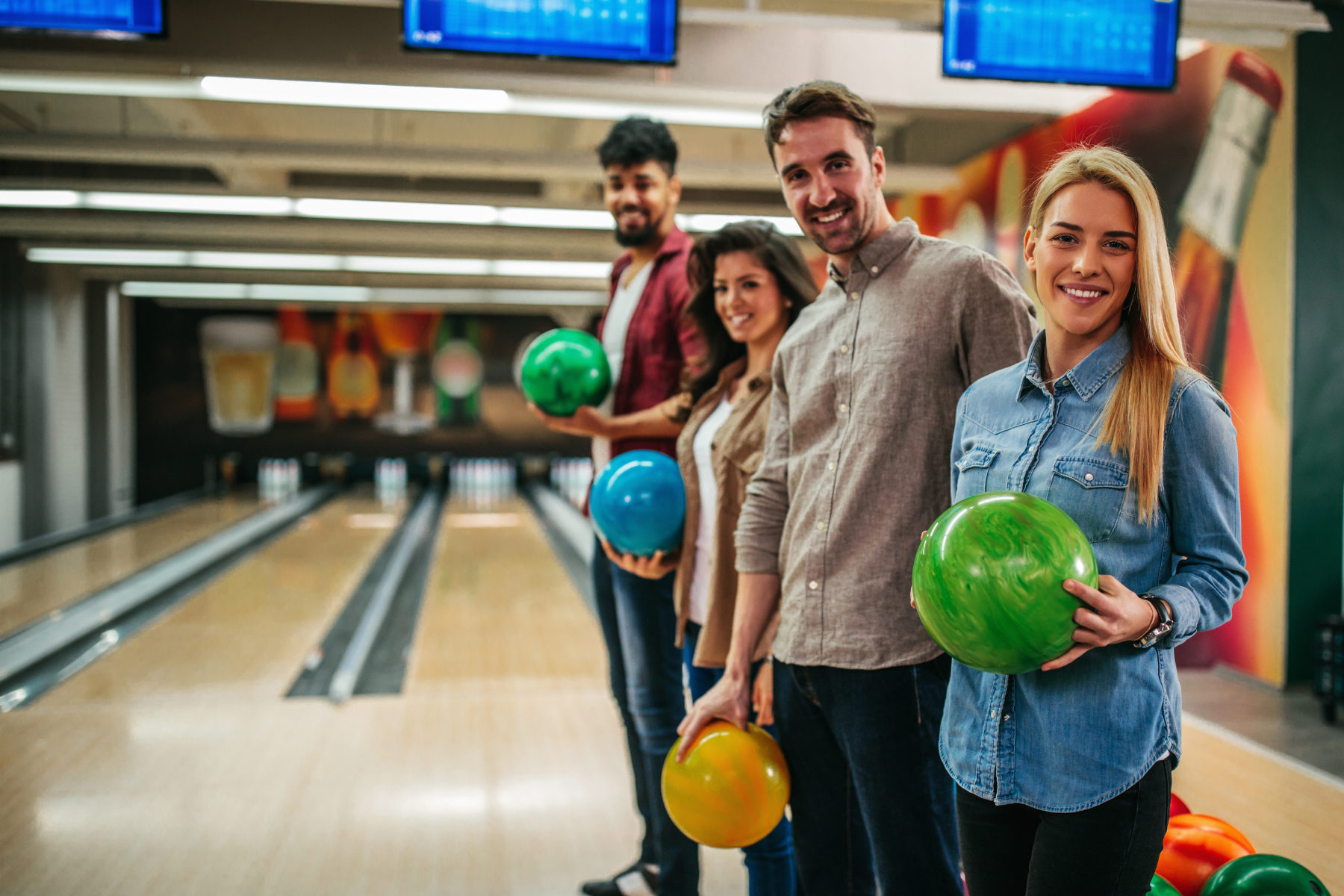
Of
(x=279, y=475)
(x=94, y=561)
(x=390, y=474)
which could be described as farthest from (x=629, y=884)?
(x=279, y=475)

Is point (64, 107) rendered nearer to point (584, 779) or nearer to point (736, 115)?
point (736, 115)

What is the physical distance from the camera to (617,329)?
1937 millimetres

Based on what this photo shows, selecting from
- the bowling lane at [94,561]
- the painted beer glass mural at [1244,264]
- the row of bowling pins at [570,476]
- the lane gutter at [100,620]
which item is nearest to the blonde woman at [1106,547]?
the painted beer glass mural at [1244,264]

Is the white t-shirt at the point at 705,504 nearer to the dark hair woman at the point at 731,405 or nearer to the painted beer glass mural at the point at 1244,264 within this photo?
the dark hair woman at the point at 731,405

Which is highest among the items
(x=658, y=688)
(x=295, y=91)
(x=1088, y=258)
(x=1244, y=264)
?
(x=295, y=91)

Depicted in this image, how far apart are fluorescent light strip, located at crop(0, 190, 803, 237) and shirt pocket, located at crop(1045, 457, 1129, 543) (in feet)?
14.0

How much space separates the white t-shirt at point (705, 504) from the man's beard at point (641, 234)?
0.40 m

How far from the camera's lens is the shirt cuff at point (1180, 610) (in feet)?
2.74

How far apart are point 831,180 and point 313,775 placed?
2348mm

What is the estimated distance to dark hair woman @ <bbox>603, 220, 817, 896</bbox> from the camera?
1.46 metres

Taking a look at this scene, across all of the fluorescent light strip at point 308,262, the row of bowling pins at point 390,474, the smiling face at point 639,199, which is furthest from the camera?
the row of bowling pins at point 390,474

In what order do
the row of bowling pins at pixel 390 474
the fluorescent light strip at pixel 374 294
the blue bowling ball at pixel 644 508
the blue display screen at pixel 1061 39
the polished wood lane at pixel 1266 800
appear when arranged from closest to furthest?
the blue bowling ball at pixel 644 508
the polished wood lane at pixel 1266 800
the blue display screen at pixel 1061 39
the fluorescent light strip at pixel 374 294
the row of bowling pins at pixel 390 474

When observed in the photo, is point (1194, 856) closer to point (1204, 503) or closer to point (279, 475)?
point (1204, 503)

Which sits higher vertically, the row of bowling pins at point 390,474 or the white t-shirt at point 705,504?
the white t-shirt at point 705,504
